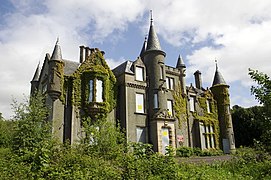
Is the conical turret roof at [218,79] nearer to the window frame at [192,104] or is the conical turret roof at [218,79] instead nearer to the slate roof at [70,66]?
the window frame at [192,104]

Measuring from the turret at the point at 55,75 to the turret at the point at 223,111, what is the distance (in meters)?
24.0

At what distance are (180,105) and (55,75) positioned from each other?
53.5 ft

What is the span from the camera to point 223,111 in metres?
41.0

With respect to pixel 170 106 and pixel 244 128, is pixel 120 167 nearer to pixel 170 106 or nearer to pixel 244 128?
pixel 170 106

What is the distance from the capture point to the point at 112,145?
18.1 meters

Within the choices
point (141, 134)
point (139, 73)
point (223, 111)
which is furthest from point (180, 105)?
point (223, 111)

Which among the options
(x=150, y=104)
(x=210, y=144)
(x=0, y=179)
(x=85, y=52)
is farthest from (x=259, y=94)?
(x=210, y=144)

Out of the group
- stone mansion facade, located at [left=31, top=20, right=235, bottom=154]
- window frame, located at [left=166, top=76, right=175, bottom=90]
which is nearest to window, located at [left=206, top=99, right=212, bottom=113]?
stone mansion facade, located at [left=31, top=20, right=235, bottom=154]

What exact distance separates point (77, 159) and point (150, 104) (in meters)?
18.3

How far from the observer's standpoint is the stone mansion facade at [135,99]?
91.5ft

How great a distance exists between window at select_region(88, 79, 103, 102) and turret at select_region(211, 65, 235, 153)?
65.8ft

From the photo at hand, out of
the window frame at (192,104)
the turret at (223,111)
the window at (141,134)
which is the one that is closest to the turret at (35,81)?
the window at (141,134)

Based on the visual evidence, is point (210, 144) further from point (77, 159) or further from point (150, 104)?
point (77, 159)

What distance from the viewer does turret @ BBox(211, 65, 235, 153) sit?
129ft
